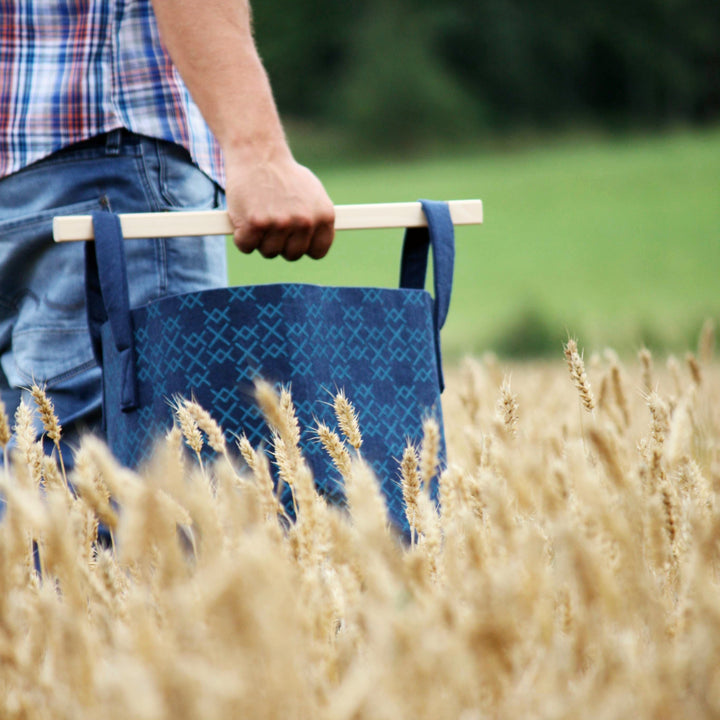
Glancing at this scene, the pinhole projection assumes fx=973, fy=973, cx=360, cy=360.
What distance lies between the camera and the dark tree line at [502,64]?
3619 centimetres

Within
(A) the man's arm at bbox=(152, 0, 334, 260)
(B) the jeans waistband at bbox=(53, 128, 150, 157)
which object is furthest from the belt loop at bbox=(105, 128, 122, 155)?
(A) the man's arm at bbox=(152, 0, 334, 260)

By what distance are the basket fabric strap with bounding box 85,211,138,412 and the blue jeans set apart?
15 centimetres

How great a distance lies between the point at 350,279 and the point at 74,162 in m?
16.0

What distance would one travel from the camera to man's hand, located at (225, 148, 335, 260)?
1.54 meters

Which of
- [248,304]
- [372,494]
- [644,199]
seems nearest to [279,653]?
[372,494]

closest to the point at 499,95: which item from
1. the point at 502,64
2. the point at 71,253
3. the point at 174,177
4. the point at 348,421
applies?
the point at 502,64

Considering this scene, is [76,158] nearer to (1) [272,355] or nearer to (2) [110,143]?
(2) [110,143]

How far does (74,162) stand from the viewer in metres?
1.74

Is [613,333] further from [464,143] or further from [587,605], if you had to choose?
[464,143]

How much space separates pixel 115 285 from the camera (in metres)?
1.55

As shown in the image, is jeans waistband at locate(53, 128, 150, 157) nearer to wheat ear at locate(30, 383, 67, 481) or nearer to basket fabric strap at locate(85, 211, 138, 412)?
basket fabric strap at locate(85, 211, 138, 412)

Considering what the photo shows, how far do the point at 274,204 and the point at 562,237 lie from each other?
820 inches

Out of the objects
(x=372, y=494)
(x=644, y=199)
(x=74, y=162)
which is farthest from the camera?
(x=644, y=199)

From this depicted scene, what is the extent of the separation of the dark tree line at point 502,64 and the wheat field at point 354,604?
1411 inches
